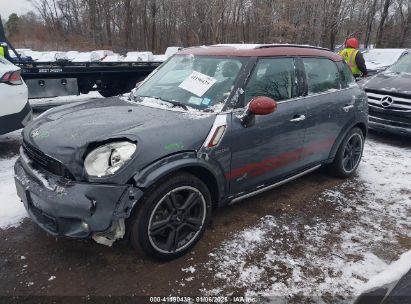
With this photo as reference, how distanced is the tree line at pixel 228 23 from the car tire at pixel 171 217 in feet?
93.3

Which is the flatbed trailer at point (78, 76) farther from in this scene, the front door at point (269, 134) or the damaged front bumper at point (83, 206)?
the front door at point (269, 134)

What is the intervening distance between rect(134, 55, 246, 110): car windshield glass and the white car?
2.44m

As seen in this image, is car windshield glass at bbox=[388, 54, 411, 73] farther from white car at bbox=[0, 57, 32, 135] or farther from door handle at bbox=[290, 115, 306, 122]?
white car at bbox=[0, 57, 32, 135]

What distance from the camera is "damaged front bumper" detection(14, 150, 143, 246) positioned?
2553 millimetres

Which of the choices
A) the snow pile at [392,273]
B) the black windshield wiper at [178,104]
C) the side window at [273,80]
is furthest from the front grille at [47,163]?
the snow pile at [392,273]

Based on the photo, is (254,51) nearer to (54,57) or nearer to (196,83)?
(196,83)

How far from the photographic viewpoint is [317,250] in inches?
131

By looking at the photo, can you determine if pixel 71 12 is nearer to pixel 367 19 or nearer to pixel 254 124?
pixel 367 19

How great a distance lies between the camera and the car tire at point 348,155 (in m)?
4.81

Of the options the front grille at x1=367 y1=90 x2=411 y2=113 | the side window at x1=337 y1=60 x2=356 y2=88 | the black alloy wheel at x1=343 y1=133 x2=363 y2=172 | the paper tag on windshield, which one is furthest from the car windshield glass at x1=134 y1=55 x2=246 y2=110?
the front grille at x1=367 y1=90 x2=411 y2=113

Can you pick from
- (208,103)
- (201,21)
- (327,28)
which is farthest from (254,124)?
(201,21)

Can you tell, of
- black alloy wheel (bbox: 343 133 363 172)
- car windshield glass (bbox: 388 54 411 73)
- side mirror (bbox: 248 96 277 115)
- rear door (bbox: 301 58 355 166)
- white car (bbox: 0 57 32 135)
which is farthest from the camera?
car windshield glass (bbox: 388 54 411 73)

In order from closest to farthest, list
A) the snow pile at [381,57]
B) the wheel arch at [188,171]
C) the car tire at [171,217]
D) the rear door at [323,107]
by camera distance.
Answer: the wheel arch at [188,171] → the car tire at [171,217] → the rear door at [323,107] → the snow pile at [381,57]

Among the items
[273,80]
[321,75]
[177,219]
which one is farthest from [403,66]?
[177,219]
